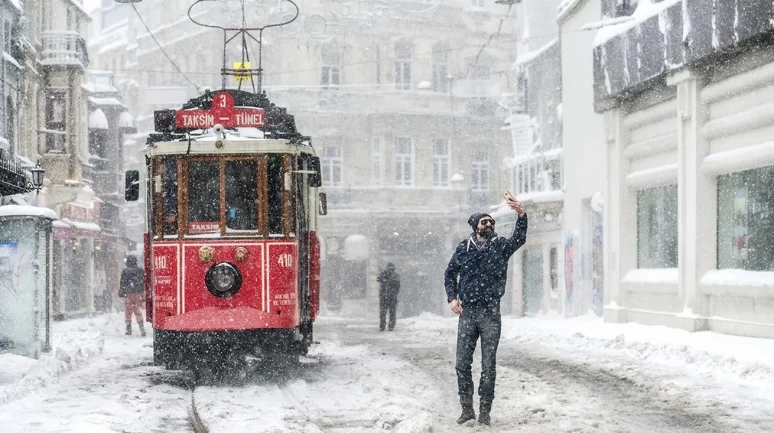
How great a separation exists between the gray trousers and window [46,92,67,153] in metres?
30.1

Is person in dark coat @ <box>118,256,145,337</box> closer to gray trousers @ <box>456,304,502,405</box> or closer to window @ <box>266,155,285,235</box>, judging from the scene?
window @ <box>266,155,285,235</box>

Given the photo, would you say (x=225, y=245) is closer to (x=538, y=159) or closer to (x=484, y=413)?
(x=484, y=413)

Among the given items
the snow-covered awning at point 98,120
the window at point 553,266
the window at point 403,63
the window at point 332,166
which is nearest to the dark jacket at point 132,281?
the window at point 553,266

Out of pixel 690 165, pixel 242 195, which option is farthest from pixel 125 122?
pixel 242 195

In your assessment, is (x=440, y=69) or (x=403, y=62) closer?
(x=403, y=62)

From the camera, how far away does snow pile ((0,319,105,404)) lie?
42.9 feet

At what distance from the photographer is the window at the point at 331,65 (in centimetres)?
5044

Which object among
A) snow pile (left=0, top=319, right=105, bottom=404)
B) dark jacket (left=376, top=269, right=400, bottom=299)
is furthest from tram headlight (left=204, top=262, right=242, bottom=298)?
dark jacket (left=376, top=269, right=400, bottom=299)

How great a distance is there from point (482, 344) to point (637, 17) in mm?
13428

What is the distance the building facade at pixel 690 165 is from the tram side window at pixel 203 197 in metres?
7.90

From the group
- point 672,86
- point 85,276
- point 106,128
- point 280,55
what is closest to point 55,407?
point 672,86

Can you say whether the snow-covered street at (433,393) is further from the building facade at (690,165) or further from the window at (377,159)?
the window at (377,159)

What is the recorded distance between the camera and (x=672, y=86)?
68.5ft

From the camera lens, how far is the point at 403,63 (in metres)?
51.2
